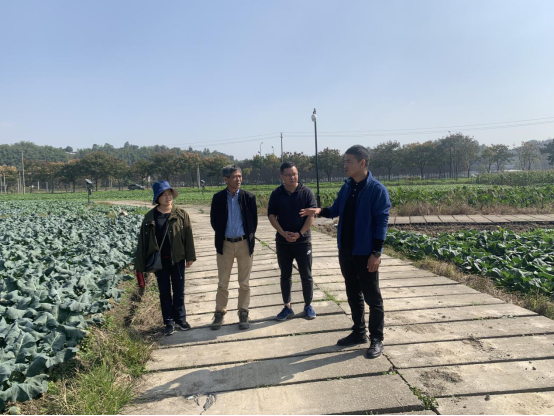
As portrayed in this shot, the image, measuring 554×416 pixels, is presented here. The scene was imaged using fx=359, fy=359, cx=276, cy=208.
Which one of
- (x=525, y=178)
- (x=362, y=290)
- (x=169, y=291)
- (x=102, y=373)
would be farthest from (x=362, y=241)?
(x=525, y=178)

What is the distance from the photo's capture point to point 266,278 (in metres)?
5.87

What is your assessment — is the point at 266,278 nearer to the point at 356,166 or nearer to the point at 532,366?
the point at 356,166

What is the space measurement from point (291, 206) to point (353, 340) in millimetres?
1524

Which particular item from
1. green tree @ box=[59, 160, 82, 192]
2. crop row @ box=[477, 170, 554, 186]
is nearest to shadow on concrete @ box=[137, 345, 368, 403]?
crop row @ box=[477, 170, 554, 186]

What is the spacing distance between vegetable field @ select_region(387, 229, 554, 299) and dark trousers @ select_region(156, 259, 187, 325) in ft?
14.2

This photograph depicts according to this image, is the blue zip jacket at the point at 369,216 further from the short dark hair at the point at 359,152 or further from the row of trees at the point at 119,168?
the row of trees at the point at 119,168

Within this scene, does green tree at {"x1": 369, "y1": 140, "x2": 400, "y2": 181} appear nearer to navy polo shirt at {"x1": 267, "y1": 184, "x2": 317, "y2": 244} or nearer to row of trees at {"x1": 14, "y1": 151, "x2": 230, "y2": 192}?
row of trees at {"x1": 14, "y1": 151, "x2": 230, "y2": 192}

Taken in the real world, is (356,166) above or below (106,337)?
above

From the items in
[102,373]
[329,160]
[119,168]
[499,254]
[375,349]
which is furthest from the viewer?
[119,168]

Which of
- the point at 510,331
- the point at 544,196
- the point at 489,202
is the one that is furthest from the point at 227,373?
the point at 544,196

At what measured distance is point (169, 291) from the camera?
3.96 metres

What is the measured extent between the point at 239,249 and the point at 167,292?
91 cm

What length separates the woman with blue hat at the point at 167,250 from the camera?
3.80 m

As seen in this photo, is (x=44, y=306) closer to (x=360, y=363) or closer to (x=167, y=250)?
(x=167, y=250)
